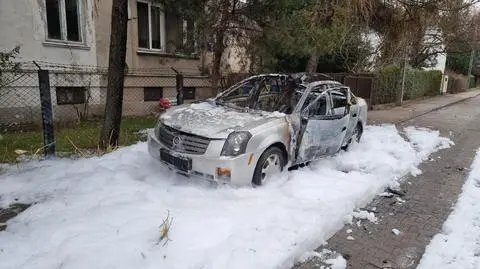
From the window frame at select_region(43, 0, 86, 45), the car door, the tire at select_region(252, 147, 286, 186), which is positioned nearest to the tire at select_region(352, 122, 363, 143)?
the car door

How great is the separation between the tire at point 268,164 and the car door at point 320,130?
441 mm

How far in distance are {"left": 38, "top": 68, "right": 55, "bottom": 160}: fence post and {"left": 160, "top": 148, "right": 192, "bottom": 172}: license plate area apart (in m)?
2.37

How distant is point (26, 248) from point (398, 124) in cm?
1175

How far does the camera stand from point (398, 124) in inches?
499

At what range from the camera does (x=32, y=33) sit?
1023 centimetres

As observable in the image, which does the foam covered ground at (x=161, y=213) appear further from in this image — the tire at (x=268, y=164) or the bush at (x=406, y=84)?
the bush at (x=406, y=84)

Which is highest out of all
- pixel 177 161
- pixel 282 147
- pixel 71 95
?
pixel 71 95

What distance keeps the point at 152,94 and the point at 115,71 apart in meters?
6.45

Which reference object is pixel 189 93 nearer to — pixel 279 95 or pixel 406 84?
pixel 279 95

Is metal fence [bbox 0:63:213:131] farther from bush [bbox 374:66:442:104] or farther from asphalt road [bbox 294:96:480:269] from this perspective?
bush [bbox 374:66:442:104]

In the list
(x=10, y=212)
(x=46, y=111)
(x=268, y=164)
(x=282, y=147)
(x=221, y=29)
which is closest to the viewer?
(x=10, y=212)

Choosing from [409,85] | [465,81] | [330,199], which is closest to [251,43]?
[330,199]

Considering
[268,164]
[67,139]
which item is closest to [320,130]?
[268,164]

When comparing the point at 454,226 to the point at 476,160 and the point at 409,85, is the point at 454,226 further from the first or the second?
the point at 409,85
